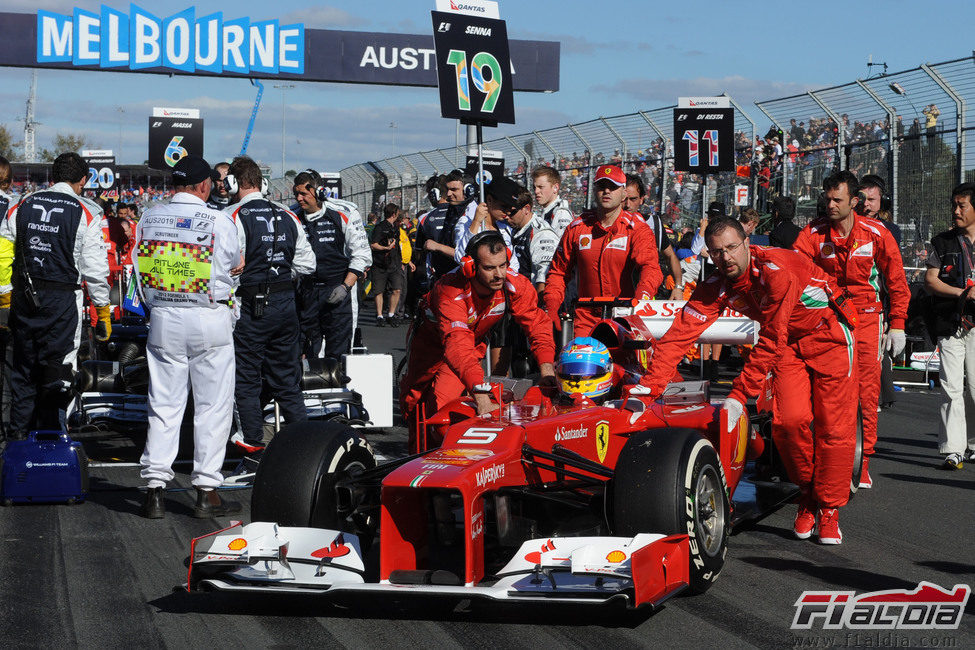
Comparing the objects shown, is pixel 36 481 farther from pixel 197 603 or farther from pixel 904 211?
A: pixel 904 211

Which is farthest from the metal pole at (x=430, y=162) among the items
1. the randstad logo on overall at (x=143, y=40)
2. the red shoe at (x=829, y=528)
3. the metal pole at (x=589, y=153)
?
the red shoe at (x=829, y=528)

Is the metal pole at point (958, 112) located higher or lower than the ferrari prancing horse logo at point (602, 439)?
higher

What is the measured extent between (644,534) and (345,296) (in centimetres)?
601

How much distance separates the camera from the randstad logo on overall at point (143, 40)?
88.7 ft

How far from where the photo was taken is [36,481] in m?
7.55

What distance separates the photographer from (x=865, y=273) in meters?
8.56

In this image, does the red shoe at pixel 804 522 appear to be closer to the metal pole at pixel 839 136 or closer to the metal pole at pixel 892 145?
the metal pole at pixel 892 145

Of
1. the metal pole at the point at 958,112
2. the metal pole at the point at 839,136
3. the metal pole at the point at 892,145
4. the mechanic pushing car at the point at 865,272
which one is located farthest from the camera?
the metal pole at the point at 839,136

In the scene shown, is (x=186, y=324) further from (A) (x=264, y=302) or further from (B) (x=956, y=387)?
(B) (x=956, y=387)

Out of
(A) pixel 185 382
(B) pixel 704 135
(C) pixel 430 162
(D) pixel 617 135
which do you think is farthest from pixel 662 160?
(A) pixel 185 382

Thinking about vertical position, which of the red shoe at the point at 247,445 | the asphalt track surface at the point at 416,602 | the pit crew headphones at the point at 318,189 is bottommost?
the asphalt track surface at the point at 416,602

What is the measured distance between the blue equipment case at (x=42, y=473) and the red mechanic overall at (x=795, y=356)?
143 inches

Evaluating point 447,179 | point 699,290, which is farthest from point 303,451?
point 447,179

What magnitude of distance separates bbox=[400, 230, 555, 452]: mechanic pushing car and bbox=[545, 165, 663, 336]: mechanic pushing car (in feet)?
4.52
